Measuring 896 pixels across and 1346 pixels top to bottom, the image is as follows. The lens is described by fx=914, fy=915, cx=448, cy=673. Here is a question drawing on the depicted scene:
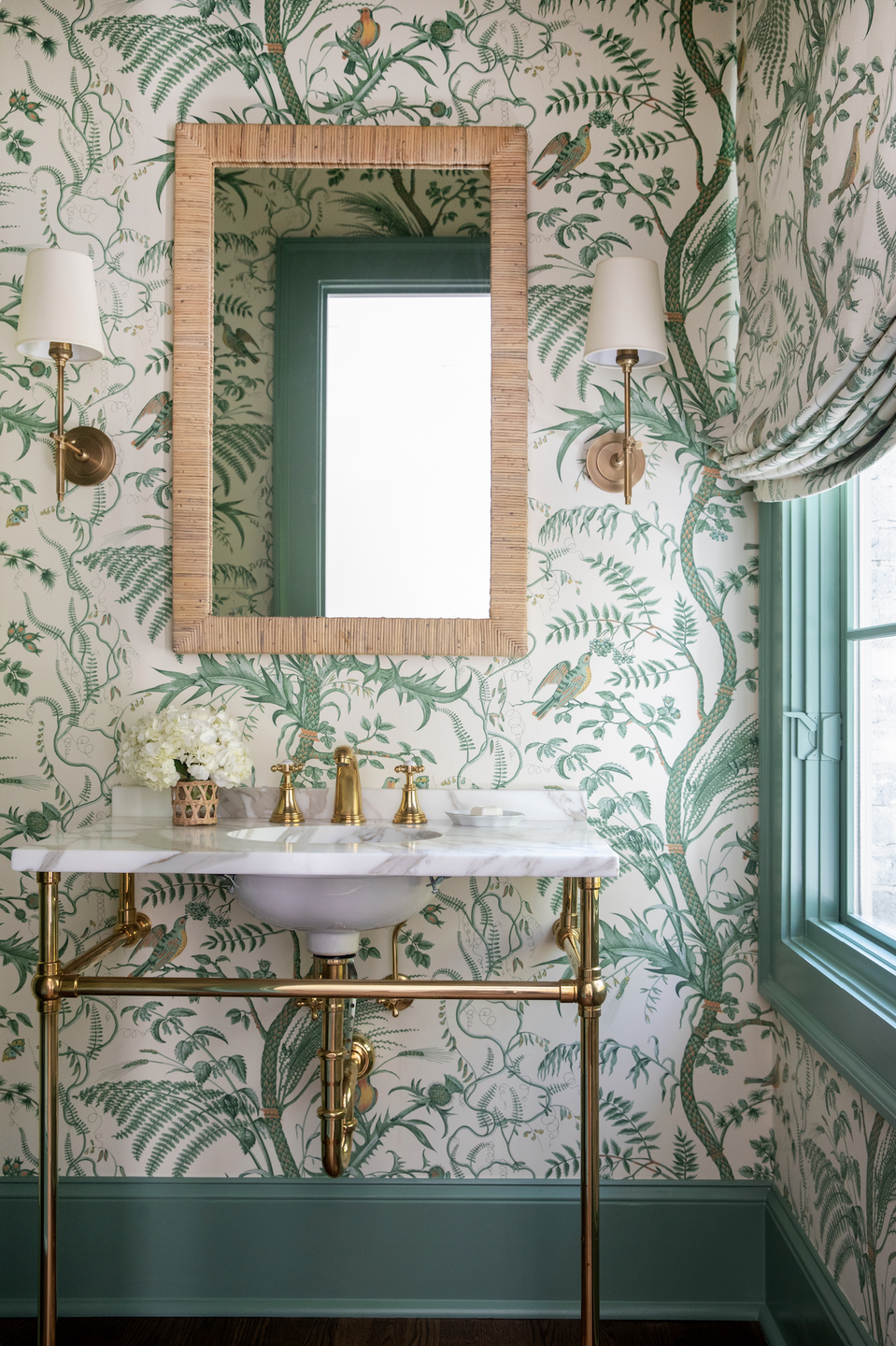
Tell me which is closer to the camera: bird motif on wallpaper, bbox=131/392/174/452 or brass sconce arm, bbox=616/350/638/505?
brass sconce arm, bbox=616/350/638/505

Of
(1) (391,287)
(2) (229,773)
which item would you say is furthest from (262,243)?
(2) (229,773)

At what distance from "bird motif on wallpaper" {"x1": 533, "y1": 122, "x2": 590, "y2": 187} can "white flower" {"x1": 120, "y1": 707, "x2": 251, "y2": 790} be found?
1.18 meters

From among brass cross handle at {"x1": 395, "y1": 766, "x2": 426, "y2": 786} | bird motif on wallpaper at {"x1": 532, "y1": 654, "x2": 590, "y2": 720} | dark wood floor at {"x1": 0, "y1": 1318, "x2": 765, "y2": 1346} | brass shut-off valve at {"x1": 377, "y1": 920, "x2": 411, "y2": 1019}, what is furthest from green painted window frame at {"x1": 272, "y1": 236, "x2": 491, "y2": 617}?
dark wood floor at {"x1": 0, "y1": 1318, "x2": 765, "y2": 1346}

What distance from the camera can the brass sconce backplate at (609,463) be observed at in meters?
1.72

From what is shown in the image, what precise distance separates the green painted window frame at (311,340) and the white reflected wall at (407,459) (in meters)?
0.02

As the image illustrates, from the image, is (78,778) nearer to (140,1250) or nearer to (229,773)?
(229,773)

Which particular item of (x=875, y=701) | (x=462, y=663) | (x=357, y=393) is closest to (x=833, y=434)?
(x=875, y=701)

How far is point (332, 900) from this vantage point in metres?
1.38

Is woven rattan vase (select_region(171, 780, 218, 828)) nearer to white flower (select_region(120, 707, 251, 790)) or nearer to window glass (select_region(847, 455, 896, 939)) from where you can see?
white flower (select_region(120, 707, 251, 790))

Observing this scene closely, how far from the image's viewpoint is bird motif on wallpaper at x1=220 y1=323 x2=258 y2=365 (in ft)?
5.68

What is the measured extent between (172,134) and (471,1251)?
2.15 metres

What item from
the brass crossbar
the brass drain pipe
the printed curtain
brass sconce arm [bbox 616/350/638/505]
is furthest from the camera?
brass sconce arm [bbox 616/350/638/505]

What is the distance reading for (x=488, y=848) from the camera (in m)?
1.36

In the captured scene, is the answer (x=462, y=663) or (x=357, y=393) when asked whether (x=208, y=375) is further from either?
(x=462, y=663)
